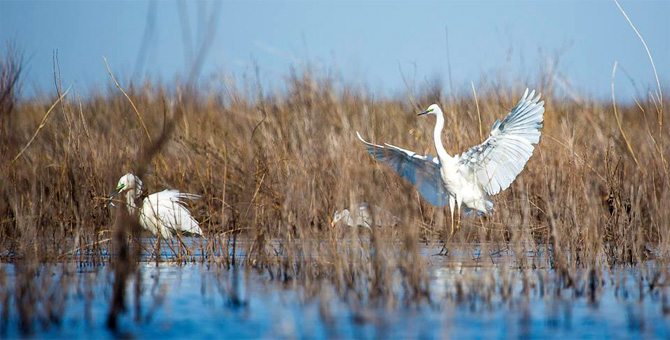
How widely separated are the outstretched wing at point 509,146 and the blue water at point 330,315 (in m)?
2.83

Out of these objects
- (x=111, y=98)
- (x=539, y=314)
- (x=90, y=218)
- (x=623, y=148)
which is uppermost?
(x=111, y=98)

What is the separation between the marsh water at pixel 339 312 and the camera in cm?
383

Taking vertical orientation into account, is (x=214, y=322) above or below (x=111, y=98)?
below

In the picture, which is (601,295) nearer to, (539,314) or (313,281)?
(539,314)

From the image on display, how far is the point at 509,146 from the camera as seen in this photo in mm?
7953

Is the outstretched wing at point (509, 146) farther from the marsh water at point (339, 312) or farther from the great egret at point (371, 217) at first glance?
the marsh water at point (339, 312)

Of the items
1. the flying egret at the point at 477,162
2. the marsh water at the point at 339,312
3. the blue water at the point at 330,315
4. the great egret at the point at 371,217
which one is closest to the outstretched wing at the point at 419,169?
the flying egret at the point at 477,162

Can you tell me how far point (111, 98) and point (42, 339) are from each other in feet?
31.5

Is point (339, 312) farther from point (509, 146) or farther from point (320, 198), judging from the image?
point (509, 146)

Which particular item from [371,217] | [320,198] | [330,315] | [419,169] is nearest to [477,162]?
[419,169]

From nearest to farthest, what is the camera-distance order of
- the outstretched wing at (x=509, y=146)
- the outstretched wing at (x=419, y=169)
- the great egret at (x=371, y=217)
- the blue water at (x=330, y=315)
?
1. the blue water at (x=330, y=315)
2. the great egret at (x=371, y=217)
3. the outstretched wing at (x=509, y=146)
4. the outstretched wing at (x=419, y=169)

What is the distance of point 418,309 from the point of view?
4.35 meters

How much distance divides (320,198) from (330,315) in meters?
3.95

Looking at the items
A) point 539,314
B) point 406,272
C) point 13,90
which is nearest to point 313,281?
point 406,272
